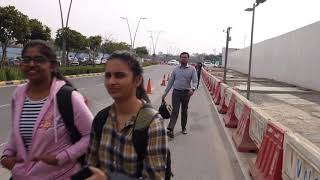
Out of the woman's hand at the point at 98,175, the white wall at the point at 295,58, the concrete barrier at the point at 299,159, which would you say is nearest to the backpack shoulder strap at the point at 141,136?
the woman's hand at the point at 98,175

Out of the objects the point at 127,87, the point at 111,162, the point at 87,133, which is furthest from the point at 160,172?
the point at 87,133

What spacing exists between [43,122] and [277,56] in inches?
1482

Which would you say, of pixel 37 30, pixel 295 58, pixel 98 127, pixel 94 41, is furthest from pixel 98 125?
pixel 94 41

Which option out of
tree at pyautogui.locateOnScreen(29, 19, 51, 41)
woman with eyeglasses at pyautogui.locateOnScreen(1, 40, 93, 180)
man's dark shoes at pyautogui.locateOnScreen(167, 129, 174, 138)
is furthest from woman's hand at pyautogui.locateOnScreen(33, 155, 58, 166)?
tree at pyautogui.locateOnScreen(29, 19, 51, 41)

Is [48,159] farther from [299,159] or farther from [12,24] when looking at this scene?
[12,24]

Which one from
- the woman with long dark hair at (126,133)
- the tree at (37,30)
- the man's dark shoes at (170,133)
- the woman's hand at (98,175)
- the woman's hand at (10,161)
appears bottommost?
the man's dark shoes at (170,133)

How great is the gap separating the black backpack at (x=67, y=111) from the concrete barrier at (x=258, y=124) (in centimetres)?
425

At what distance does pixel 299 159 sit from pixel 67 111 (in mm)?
2674

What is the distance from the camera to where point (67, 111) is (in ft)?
9.42

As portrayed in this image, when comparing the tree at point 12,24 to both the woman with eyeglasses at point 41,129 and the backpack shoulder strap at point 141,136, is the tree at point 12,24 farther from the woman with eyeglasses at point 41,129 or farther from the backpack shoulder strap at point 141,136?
the backpack shoulder strap at point 141,136

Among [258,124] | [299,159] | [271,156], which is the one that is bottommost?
[271,156]

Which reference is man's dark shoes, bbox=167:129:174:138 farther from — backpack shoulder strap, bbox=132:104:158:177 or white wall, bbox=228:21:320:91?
white wall, bbox=228:21:320:91

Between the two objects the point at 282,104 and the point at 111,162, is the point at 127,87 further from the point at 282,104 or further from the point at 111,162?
the point at 282,104

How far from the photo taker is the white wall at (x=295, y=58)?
26.7 meters
